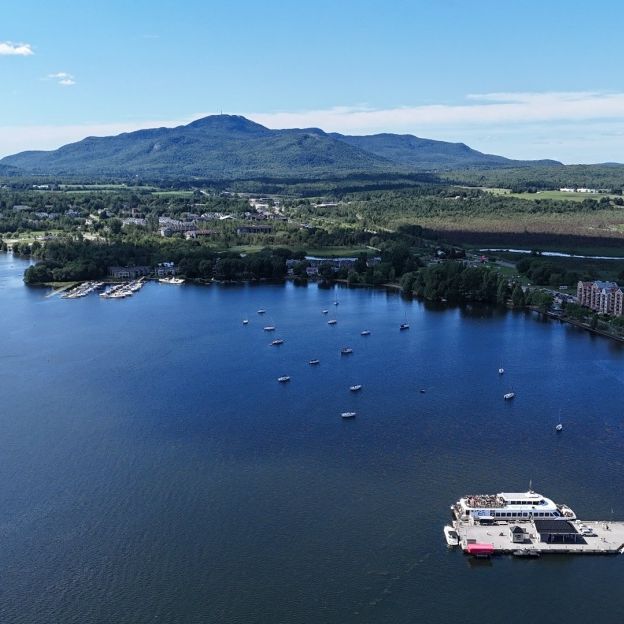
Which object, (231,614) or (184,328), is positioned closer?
(231,614)

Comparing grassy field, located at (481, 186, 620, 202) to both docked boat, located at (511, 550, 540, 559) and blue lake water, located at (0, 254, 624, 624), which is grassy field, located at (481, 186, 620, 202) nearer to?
blue lake water, located at (0, 254, 624, 624)

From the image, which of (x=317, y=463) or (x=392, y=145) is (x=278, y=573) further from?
(x=392, y=145)

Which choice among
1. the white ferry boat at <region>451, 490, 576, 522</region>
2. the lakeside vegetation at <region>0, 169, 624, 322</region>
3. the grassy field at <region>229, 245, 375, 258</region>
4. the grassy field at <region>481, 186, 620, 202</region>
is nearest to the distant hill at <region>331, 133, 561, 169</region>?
the grassy field at <region>481, 186, 620, 202</region>

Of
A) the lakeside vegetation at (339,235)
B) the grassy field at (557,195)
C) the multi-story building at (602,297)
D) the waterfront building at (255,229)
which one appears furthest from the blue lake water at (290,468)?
the grassy field at (557,195)

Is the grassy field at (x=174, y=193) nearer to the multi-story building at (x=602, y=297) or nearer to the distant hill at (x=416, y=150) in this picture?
the multi-story building at (x=602, y=297)

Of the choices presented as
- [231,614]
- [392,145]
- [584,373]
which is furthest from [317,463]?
[392,145]

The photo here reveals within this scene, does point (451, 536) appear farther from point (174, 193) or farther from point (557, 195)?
point (174, 193)

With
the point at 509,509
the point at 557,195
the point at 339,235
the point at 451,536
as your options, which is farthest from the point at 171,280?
the point at 557,195
